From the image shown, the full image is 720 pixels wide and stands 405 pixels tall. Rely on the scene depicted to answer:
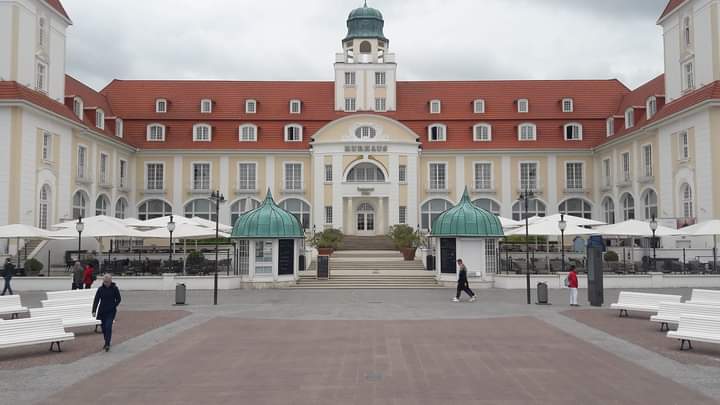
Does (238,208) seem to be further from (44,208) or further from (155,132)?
(44,208)

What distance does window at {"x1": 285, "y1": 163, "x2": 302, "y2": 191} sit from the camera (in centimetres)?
4878

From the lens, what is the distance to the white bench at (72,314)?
14.0m

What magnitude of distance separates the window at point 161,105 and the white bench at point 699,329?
4478cm

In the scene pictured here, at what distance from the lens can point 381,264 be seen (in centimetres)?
3312

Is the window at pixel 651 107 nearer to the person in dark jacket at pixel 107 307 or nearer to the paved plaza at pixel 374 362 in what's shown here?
the paved plaza at pixel 374 362

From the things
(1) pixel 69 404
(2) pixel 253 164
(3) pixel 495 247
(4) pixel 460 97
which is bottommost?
(1) pixel 69 404

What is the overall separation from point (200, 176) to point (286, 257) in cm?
2350

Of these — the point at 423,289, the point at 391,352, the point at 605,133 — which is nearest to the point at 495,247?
the point at 423,289

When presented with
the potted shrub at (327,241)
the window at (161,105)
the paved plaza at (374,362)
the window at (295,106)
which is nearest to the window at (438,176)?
the potted shrub at (327,241)

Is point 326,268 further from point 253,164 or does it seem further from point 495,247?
point 253,164

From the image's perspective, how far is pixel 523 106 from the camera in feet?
166

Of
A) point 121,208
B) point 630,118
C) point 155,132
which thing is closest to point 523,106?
point 630,118

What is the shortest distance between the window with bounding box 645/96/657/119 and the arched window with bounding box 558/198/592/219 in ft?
31.8

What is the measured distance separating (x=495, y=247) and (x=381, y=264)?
7301mm
